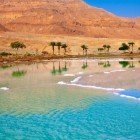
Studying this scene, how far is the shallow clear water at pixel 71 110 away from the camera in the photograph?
2138 centimetres

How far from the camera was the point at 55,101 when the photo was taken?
30.5 metres

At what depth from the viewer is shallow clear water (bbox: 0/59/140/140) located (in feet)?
70.1

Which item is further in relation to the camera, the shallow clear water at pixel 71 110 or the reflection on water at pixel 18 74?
the reflection on water at pixel 18 74

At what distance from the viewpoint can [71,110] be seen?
27234 millimetres

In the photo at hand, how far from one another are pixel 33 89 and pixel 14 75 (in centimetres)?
1529

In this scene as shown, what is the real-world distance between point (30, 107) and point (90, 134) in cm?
842

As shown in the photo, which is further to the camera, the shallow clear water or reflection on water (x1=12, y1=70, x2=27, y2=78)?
reflection on water (x1=12, y1=70, x2=27, y2=78)

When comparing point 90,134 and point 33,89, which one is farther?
point 33,89

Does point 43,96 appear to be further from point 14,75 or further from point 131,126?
point 14,75

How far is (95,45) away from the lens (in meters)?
136

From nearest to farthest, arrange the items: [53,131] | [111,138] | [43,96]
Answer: [111,138] < [53,131] < [43,96]

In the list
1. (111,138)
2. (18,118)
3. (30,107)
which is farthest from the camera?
(30,107)

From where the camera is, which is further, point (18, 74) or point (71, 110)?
point (18, 74)

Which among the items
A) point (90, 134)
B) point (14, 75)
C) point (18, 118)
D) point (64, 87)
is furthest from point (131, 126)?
point (14, 75)
